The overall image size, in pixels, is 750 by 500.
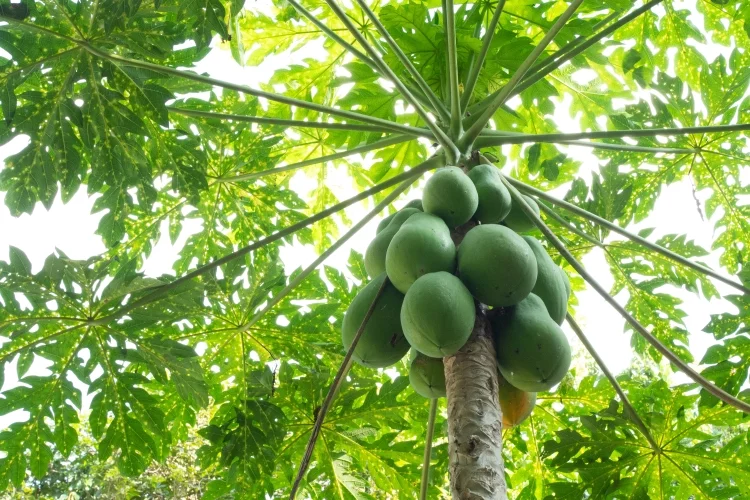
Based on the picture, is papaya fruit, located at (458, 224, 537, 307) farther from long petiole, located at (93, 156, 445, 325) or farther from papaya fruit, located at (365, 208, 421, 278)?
long petiole, located at (93, 156, 445, 325)

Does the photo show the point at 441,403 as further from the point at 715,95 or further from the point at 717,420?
the point at 715,95

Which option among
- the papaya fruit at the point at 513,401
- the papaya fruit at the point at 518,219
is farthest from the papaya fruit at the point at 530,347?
the papaya fruit at the point at 518,219

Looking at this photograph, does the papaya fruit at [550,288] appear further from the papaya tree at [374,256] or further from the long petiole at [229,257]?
the long petiole at [229,257]

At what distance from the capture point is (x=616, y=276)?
3113mm

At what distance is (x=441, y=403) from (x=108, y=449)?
4.90 feet

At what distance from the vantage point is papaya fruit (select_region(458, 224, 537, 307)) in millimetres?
1561

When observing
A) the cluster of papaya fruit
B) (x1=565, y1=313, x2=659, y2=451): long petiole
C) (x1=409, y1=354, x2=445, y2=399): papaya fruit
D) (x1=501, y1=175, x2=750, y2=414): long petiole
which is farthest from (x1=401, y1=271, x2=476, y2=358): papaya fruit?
(x1=565, y1=313, x2=659, y2=451): long petiole

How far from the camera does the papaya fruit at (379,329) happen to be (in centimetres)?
176

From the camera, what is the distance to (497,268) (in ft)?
5.10

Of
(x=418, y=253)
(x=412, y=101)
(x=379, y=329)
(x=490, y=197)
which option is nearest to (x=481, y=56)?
(x=412, y=101)

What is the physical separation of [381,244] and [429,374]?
17.1 inches

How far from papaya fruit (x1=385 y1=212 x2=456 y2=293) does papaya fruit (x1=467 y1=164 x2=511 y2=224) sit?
0.27 m

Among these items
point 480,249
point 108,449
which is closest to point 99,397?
point 108,449

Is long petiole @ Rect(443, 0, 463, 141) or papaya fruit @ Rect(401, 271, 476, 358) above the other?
long petiole @ Rect(443, 0, 463, 141)
